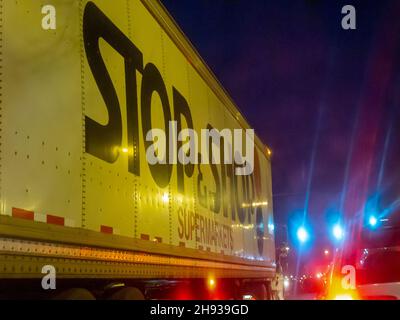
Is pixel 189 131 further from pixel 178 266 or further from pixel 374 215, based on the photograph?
pixel 374 215

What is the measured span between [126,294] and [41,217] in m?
1.72

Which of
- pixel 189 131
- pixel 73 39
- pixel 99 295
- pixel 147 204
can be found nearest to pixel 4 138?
pixel 73 39

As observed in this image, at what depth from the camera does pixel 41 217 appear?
4.15 m

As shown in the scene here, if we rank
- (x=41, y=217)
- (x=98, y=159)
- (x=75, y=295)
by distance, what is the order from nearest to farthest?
(x=41, y=217), (x=75, y=295), (x=98, y=159)

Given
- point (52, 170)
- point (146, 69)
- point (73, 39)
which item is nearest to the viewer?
point (52, 170)

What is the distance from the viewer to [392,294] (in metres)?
Answer: 6.06

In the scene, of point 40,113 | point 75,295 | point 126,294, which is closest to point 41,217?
point 40,113

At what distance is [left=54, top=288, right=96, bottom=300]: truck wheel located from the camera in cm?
462

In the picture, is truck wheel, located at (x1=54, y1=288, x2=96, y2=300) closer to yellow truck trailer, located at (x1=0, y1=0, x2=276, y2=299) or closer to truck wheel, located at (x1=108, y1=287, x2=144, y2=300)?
yellow truck trailer, located at (x1=0, y1=0, x2=276, y2=299)

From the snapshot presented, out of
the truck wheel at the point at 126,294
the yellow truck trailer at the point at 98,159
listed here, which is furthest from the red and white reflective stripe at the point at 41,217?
the truck wheel at the point at 126,294

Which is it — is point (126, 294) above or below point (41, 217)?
below

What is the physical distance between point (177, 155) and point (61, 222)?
306 cm

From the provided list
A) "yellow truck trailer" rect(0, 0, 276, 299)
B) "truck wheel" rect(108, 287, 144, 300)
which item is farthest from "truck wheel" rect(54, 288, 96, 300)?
"truck wheel" rect(108, 287, 144, 300)

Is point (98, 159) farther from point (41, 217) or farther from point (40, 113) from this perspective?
point (41, 217)
